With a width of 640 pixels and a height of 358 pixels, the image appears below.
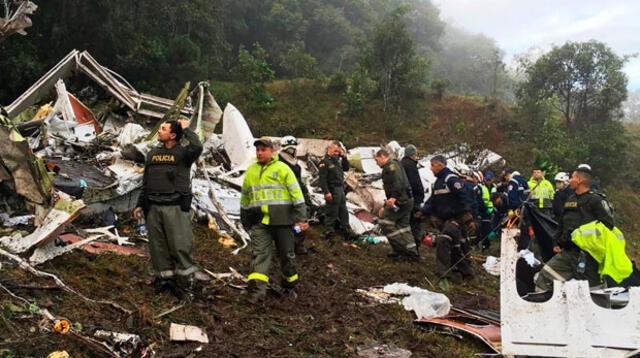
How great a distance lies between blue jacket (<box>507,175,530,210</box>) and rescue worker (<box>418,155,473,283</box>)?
2.82 meters

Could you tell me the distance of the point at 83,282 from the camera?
4.02 m

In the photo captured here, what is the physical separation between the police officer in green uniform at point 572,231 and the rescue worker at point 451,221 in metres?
1.34

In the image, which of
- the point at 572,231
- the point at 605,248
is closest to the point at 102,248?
the point at 572,231

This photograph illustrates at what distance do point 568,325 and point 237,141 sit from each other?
7.57 meters

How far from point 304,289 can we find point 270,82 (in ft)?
59.3

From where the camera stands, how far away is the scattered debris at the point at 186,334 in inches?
130

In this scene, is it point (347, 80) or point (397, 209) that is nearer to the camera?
point (397, 209)

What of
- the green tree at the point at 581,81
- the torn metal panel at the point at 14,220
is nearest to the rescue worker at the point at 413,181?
the torn metal panel at the point at 14,220

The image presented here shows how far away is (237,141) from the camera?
9820 millimetres

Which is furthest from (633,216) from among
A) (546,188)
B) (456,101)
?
(546,188)

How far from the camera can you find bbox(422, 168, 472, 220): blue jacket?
5.74 meters

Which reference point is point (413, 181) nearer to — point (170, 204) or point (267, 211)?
point (267, 211)

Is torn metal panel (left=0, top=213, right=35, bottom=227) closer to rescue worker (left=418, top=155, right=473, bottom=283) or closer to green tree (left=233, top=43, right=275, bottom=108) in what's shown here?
rescue worker (left=418, top=155, right=473, bottom=283)

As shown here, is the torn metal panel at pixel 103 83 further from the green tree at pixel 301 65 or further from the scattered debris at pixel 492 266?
the green tree at pixel 301 65
